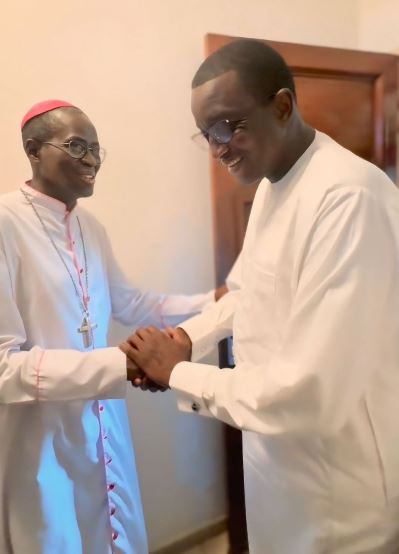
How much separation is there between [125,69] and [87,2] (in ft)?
0.74

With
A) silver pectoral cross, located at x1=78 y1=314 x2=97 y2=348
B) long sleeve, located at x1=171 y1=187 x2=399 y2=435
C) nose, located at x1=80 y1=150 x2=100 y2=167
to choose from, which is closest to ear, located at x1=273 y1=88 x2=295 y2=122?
long sleeve, located at x1=171 y1=187 x2=399 y2=435

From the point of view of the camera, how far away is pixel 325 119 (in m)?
1.96

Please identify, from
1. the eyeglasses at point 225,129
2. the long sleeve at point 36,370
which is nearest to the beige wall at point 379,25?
the eyeglasses at point 225,129

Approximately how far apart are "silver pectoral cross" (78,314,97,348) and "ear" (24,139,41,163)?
0.44 metres

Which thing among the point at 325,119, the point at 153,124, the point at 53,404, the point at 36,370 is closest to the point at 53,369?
the point at 36,370

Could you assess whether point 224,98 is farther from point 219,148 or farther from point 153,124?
point 153,124

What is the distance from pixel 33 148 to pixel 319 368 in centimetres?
90

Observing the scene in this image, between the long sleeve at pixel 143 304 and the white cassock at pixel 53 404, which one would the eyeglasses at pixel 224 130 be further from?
the long sleeve at pixel 143 304

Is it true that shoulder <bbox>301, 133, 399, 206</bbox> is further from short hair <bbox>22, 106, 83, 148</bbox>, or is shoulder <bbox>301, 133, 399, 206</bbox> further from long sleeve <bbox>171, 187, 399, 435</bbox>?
short hair <bbox>22, 106, 83, 148</bbox>

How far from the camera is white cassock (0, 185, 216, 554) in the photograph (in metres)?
1.23

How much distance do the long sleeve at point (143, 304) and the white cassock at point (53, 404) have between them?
7.0 inches

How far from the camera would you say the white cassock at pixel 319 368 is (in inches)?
35.6

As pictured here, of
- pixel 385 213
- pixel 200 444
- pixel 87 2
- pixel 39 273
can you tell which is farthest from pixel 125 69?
pixel 200 444

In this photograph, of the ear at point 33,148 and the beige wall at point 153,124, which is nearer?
the ear at point 33,148
